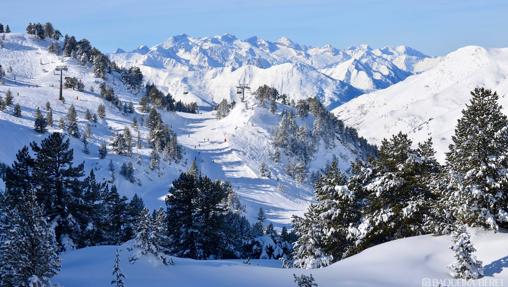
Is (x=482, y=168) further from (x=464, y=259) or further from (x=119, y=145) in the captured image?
(x=119, y=145)

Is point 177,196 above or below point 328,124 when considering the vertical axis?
below

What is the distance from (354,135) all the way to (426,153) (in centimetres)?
15122

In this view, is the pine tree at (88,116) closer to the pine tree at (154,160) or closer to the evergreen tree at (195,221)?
the pine tree at (154,160)

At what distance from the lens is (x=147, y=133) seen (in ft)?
401

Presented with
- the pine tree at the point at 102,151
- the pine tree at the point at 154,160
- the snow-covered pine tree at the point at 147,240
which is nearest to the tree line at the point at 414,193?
the snow-covered pine tree at the point at 147,240

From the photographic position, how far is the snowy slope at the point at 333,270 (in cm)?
2122

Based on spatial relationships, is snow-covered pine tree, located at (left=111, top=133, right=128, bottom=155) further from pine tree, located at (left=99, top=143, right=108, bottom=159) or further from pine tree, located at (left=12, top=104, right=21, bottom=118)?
pine tree, located at (left=12, top=104, right=21, bottom=118)

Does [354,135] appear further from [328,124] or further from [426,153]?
[426,153]

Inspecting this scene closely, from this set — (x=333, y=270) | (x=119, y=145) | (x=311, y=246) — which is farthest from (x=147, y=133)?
(x=333, y=270)

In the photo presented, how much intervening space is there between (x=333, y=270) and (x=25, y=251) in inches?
537

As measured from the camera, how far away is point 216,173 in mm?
118375

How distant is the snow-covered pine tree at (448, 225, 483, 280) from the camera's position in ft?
70.2

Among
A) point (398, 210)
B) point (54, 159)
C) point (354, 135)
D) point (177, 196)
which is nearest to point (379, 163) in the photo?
point (398, 210)

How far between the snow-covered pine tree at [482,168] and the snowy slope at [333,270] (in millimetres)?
1258
